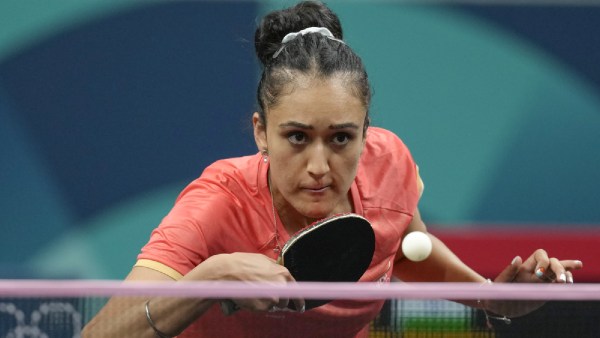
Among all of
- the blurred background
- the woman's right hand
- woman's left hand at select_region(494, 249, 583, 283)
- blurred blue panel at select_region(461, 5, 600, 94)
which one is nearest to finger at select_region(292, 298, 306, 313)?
the woman's right hand

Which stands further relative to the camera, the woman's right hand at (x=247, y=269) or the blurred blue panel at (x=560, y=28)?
the blurred blue panel at (x=560, y=28)

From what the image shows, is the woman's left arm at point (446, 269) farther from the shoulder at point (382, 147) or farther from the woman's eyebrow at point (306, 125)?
the woman's eyebrow at point (306, 125)

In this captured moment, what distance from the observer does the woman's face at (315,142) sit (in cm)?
233

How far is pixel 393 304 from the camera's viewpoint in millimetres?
1894

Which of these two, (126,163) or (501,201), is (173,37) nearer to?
(126,163)

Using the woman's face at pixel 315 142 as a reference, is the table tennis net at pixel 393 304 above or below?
below

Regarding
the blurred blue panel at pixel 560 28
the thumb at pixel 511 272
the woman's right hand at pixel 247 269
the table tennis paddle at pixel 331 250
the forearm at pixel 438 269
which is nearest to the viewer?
the woman's right hand at pixel 247 269

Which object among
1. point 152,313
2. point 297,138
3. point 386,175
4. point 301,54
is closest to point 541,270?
point 386,175

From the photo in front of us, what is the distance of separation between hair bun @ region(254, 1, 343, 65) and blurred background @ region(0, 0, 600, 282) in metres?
2.35

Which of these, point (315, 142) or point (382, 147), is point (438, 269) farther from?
point (315, 142)

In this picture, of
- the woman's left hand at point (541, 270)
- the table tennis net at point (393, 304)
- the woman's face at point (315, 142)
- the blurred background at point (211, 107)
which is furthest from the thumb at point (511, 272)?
the blurred background at point (211, 107)

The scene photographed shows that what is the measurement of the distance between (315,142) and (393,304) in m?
0.55

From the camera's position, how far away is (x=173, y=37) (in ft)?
17.0

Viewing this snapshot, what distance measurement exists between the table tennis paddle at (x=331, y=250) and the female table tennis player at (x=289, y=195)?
0.08 meters
